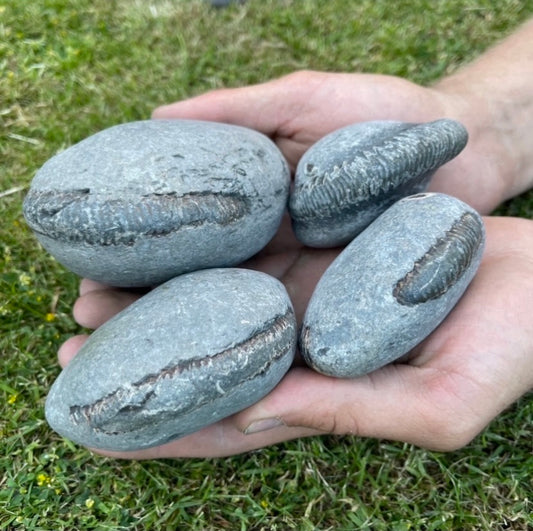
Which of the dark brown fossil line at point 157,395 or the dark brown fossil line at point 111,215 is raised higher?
the dark brown fossil line at point 111,215

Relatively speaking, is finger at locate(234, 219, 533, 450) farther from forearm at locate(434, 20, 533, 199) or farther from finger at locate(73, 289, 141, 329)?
forearm at locate(434, 20, 533, 199)

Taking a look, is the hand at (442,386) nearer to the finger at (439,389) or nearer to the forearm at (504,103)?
the finger at (439,389)

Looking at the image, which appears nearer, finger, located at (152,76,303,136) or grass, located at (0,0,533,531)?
grass, located at (0,0,533,531)

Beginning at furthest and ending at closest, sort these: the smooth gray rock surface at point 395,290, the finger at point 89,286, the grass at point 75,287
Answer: the finger at point 89,286 → the grass at point 75,287 → the smooth gray rock surface at point 395,290

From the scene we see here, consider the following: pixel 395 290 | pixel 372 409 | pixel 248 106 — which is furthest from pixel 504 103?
pixel 372 409

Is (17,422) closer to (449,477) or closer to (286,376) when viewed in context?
(286,376)

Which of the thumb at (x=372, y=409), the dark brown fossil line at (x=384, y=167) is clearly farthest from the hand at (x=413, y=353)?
the dark brown fossil line at (x=384, y=167)

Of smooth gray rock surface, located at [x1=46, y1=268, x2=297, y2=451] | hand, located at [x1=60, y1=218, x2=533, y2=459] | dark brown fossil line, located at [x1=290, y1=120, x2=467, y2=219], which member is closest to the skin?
hand, located at [x1=60, y1=218, x2=533, y2=459]

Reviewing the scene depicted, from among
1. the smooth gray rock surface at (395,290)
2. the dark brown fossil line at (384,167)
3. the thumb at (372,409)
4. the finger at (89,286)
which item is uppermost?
the dark brown fossil line at (384,167)

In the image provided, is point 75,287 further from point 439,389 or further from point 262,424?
point 439,389
